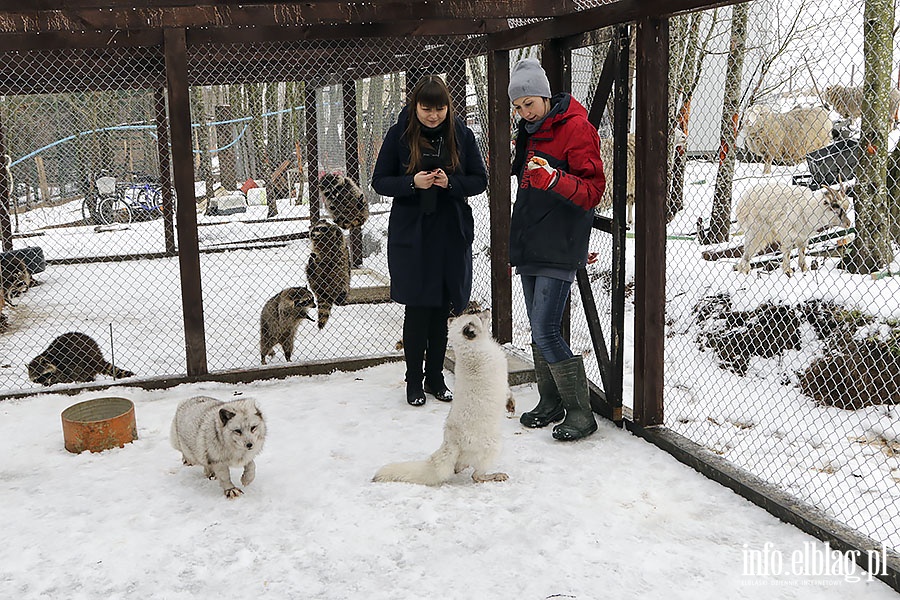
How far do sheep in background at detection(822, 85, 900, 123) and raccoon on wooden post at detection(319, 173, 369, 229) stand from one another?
3.91 m

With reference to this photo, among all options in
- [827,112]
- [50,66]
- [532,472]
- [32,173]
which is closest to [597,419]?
[532,472]

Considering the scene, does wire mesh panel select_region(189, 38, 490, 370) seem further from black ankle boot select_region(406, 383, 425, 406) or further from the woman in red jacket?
the woman in red jacket

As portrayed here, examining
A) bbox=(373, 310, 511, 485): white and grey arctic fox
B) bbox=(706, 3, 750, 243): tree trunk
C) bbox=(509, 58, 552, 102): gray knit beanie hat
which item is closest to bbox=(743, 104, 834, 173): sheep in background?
bbox=(706, 3, 750, 243): tree trunk

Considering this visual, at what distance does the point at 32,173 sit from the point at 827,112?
17.3 metres

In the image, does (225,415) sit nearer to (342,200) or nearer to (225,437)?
(225,437)

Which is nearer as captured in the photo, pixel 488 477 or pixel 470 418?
pixel 470 418

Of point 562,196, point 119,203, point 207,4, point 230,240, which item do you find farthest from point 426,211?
point 119,203

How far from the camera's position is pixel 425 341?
4848 mm

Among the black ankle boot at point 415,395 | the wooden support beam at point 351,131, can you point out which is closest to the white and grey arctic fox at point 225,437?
the black ankle boot at point 415,395

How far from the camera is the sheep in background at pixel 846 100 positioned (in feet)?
16.5

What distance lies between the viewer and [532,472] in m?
3.79

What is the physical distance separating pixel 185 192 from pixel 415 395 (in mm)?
2018

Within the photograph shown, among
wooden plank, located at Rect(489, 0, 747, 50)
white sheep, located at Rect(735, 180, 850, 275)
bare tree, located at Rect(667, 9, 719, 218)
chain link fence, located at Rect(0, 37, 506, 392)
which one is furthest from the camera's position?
bare tree, located at Rect(667, 9, 719, 218)

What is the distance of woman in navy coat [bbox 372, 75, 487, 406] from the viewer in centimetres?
446
